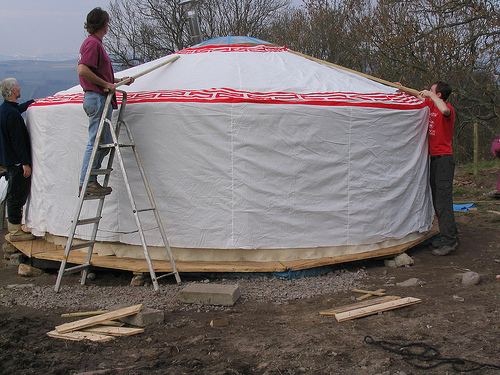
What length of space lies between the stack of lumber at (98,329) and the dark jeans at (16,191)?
7.90 ft

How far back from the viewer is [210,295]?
11.4 feet

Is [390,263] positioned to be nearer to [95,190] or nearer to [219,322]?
[219,322]

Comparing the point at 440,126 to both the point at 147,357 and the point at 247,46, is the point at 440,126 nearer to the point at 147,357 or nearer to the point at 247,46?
the point at 247,46

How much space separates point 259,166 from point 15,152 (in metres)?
2.59

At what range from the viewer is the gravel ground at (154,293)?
3.57 m

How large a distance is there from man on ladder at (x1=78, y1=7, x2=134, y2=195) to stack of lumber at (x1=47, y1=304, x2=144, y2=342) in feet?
3.52

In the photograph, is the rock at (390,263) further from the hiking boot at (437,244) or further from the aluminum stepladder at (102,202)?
the aluminum stepladder at (102,202)

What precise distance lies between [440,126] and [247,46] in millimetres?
2192

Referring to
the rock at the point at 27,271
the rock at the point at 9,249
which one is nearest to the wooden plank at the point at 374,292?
the rock at the point at 27,271

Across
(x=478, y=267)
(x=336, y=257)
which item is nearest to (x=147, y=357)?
(x=336, y=257)

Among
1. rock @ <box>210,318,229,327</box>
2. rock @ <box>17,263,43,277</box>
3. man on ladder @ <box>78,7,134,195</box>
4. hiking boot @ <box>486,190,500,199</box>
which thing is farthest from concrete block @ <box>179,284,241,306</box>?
hiking boot @ <box>486,190,500,199</box>

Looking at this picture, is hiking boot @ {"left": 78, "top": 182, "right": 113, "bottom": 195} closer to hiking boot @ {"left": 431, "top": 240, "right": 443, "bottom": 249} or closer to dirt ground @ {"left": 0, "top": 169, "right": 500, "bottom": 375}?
dirt ground @ {"left": 0, "top": 169, "right": 500, "bottom": 375}

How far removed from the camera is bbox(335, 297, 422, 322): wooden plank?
3086mm

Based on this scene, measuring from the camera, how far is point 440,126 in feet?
14.9
